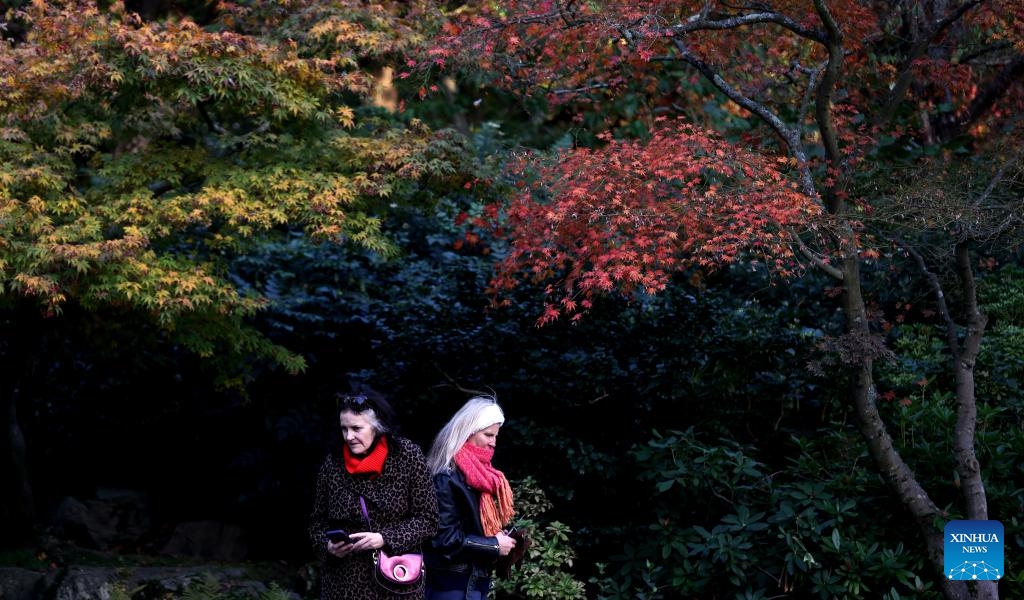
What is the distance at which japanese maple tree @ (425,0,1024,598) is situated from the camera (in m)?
6.21

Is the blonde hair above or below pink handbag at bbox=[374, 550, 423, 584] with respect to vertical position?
above

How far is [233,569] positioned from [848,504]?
4657mm

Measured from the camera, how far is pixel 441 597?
4.46 meters

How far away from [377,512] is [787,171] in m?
4.33

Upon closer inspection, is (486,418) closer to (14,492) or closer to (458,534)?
(458,534)

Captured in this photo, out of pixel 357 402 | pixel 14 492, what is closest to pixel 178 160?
pixel 14 492

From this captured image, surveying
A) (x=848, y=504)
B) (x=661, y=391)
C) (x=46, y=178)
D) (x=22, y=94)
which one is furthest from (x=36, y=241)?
(x=848, y=504)

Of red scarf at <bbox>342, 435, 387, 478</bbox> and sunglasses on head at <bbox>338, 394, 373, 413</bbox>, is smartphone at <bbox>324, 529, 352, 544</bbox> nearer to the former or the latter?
red scarf at <bbox>342, 435, 387, 478</bbox>

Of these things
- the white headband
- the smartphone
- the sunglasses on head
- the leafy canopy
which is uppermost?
the leafy canopy

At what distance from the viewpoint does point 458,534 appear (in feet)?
14.4

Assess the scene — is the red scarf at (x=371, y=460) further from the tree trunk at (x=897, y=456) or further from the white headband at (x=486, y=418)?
the tree trunk at (x=897, y=456)

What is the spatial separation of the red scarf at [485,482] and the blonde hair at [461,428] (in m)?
0.04

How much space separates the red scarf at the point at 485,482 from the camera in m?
4.44

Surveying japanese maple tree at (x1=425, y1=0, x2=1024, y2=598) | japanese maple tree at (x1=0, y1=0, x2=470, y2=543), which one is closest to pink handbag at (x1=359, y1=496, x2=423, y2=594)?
japanese maple tree at (x1=425, y1=0, x2=1024, y2=598)
